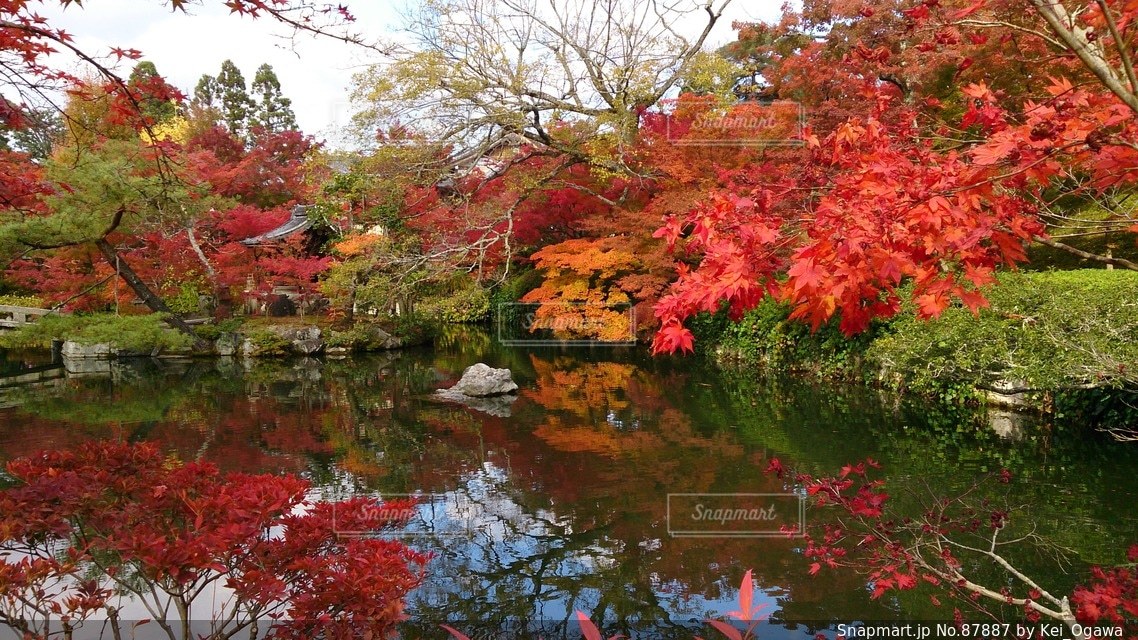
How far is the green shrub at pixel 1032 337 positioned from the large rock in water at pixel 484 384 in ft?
15.3

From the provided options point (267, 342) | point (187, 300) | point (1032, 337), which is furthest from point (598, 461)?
point (187, 300)

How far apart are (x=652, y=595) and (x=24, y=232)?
9388mm

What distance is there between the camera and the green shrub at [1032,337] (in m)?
5.45

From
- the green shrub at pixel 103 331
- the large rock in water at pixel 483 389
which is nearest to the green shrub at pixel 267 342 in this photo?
the green shrub at pixel 103 331

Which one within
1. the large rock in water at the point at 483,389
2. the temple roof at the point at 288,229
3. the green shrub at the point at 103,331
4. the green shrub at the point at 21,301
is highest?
the temple roof at the point at 288,229

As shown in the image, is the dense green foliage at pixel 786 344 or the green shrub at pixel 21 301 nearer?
the dense green foliage at pixel 786 344

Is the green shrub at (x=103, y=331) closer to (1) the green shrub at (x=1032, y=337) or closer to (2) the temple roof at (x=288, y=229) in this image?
(2) the temple roof at (x=288, y=229)

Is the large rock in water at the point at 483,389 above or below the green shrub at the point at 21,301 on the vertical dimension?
below

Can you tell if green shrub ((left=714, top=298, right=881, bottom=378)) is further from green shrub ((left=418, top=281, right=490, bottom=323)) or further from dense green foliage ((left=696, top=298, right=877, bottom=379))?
green shrub ((left=418, top=281, right=490, bottom=323))

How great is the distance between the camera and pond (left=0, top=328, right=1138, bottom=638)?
137 inches

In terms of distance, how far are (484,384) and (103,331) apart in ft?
22.6

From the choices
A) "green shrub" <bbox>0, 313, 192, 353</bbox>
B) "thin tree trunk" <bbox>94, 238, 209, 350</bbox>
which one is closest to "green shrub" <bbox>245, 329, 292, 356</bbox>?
"thin tree trunk" <bbox>94, 238, 209, 350</bbox>

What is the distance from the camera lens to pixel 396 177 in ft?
37.4

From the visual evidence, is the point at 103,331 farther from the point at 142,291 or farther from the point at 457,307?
the point at 457,307
